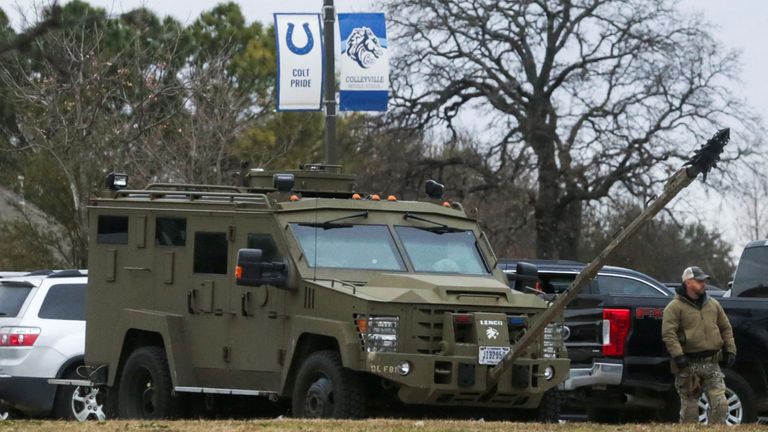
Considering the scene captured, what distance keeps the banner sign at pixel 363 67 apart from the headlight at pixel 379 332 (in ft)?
24.9

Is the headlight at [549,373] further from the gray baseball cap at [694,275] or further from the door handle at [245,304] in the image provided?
the door handle at [245,304]

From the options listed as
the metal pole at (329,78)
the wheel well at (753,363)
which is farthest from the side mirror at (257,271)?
the metal pole at (329,78)

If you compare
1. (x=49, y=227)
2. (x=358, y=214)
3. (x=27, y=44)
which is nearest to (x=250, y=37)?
(x=49, y=227)

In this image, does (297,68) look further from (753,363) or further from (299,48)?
(753,363)

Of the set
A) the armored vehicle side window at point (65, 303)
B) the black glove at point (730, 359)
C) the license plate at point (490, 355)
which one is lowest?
the black glove at point (730, 359)

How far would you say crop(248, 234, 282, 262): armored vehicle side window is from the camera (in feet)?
45.7

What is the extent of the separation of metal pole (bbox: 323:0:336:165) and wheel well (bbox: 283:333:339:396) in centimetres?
713

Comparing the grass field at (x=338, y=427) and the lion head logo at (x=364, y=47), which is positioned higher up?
the lion head logo at (x=364, y=47)

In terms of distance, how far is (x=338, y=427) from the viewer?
1180cm

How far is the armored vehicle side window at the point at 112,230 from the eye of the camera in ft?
51.1

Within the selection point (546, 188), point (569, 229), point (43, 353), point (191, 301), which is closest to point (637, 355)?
point (191, 301)

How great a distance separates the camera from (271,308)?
13891 millimetres

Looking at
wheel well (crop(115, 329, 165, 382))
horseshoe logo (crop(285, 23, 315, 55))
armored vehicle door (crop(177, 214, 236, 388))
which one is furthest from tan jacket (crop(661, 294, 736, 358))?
horseshoe logo (crop(285, 23, 315, 55))

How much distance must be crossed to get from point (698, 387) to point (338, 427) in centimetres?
430
